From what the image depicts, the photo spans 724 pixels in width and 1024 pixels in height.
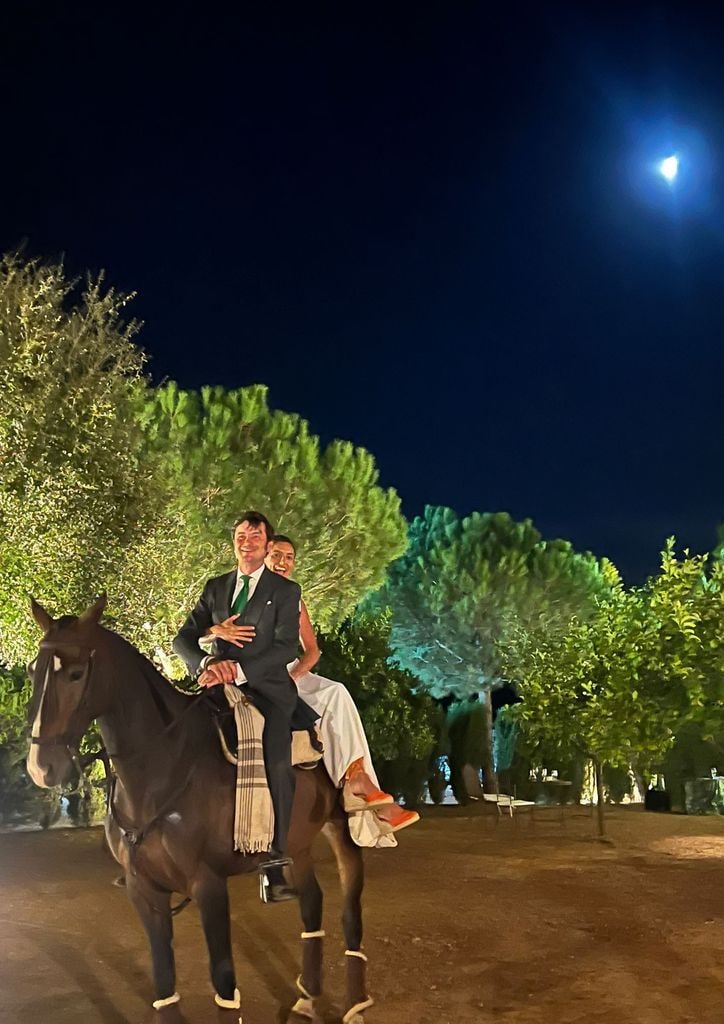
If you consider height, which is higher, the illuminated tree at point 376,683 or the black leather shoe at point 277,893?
the illuminated tree at point 376,683

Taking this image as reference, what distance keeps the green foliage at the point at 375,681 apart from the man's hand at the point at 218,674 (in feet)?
51.5

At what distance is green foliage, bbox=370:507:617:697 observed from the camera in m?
32.6

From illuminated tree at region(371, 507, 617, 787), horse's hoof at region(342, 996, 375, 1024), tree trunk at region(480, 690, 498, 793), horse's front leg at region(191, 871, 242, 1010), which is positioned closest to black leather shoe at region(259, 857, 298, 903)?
horse's front leg at region(191, 871, 242, 1010)

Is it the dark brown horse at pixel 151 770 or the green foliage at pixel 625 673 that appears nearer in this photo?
the dark brown horse at pixel 151 770

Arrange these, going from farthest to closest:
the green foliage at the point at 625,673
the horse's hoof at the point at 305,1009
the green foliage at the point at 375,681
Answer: the green foliage at the point at 375,681 → the green foliage at the point at 625,673 → the horse's hoof at the point at 305,1009

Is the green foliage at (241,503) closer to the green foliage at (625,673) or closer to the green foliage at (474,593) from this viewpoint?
the green foliage at (625,673)

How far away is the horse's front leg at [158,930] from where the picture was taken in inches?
187

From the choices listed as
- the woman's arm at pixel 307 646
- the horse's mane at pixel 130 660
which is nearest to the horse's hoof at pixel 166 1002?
the horse's mane at pixel 130 660

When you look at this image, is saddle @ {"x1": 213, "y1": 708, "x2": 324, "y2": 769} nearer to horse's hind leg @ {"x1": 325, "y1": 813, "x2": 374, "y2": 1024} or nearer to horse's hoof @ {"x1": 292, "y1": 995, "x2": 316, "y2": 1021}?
Result: horse's hind leg @ {"x1": 325, "y1": 813, "x2": 374, "y2": 1024}

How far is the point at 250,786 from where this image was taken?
4930 mm

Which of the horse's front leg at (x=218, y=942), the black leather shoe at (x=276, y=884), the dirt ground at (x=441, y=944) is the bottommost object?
the dirt ground at (x=441, y=944)

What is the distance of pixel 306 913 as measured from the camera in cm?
616

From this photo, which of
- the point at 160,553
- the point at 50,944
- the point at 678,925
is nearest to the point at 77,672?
the point at 50,944

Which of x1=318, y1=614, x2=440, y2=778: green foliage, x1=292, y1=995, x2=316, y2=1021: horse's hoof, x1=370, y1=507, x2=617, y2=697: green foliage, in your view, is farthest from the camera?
x1=370, y1=507, x2=617, y2=697: green foliage
